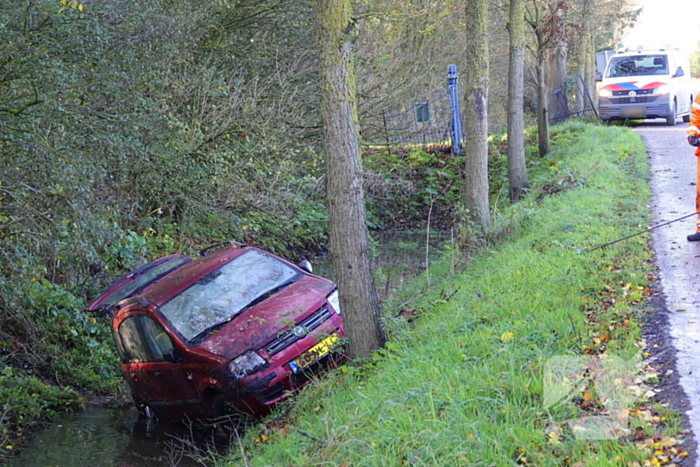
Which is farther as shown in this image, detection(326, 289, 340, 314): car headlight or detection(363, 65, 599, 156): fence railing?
detection(363, 65, 599, 156): fence railing

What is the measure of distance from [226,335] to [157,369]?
1.06m

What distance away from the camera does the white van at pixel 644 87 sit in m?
20.4

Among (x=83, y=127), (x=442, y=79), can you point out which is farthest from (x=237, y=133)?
(x=442, y=79)

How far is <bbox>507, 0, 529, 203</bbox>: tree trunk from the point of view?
47.7ft

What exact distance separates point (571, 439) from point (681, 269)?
12.8 ft

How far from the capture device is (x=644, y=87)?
66.8ft

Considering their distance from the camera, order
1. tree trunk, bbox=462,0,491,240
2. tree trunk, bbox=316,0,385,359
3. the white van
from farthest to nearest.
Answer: the white van
tree trunk, bbox=462,0,491,240
tree trunk, bbox=316,0,385,359

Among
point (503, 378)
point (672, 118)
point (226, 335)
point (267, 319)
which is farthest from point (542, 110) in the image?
point (503, 378)

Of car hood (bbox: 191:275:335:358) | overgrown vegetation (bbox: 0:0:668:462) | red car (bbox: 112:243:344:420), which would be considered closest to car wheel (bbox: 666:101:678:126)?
overgrown vegetation (bbox: 0:0:668:462)

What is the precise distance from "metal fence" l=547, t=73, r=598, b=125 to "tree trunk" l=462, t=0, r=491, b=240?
1432 cm

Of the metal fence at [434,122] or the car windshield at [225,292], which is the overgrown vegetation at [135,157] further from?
the car windshield at [225,292]

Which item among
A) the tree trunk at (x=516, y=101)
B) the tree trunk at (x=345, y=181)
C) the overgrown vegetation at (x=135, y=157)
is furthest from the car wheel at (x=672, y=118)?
the tree trunk at (x=345, y=181)

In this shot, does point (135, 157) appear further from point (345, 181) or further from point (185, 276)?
point (345, 181)

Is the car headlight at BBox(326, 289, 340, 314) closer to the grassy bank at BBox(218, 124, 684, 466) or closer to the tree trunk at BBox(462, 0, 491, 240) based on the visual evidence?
the grassy bank at BBox(218, 124, 684, 466)
